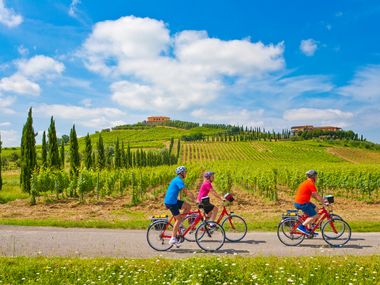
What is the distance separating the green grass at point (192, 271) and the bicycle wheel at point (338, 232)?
232 centimetres

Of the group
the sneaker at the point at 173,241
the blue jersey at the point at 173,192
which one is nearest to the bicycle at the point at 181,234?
the sneaker at the point at 173,241

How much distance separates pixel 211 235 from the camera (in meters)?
10.0

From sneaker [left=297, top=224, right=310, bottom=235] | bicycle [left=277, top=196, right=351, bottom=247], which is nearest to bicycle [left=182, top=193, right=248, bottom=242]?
bicycle [left=277, top=196, right=351, bottom=247]

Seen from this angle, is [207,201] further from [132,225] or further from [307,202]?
[132,225]

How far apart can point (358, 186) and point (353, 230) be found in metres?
18.9

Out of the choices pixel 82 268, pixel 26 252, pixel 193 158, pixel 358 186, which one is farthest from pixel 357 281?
pixel 193 158

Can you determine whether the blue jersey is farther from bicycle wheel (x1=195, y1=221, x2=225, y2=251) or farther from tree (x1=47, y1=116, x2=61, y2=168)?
tree (x1=47, y1=116, x2=61, y2=168)

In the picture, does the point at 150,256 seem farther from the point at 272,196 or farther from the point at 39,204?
the point at 272,196

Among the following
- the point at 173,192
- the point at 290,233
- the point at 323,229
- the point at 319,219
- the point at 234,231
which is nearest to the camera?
the point at 173,192

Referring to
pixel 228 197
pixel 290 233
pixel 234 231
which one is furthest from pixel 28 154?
pixel 290 233

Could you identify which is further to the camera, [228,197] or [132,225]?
[132,225]

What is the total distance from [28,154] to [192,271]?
28.1 meters

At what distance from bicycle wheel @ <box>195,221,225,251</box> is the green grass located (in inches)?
68.9

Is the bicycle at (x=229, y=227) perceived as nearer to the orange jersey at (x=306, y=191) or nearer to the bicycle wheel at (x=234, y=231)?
the bicycle wheel at (x=234, y=231)
